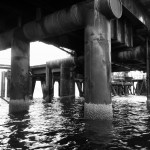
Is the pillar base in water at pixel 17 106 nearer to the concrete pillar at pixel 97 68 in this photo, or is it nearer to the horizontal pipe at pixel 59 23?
the horizontal pipe at pixel 59 23

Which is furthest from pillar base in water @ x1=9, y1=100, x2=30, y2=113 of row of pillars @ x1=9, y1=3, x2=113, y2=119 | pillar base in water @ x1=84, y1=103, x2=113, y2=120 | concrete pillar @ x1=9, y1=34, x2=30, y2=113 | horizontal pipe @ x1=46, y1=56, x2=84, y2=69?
horizontal pipe @ x1=46, y1=56, x2=84, y2=69

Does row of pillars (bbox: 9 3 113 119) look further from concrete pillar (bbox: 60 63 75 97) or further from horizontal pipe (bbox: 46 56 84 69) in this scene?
concrete pillar (bbox: 60 63 75 97)

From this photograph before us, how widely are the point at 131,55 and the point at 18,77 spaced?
7667 millimetres

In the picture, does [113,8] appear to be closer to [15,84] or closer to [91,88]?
[91,88]

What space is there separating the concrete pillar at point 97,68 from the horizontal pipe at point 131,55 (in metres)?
5.92

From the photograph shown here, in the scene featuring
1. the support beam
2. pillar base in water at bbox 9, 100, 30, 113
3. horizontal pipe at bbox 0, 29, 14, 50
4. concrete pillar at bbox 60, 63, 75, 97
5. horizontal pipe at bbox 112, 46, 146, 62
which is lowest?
pillar base in water at bbox 9, 100, 30, 113

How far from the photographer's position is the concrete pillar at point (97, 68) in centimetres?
776

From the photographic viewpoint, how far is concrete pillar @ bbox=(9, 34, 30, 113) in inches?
454

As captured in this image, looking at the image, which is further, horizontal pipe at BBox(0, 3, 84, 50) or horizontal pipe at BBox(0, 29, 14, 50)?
horizontal pipe at BBox(0, 29, 14, 50)

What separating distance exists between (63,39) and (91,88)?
751cm

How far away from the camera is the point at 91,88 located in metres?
7.91

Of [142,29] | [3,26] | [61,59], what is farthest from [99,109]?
[61,59]

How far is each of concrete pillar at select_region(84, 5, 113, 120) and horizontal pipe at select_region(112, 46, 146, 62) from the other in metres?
5.92

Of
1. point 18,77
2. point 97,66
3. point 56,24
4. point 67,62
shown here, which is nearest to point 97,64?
point 97,66
